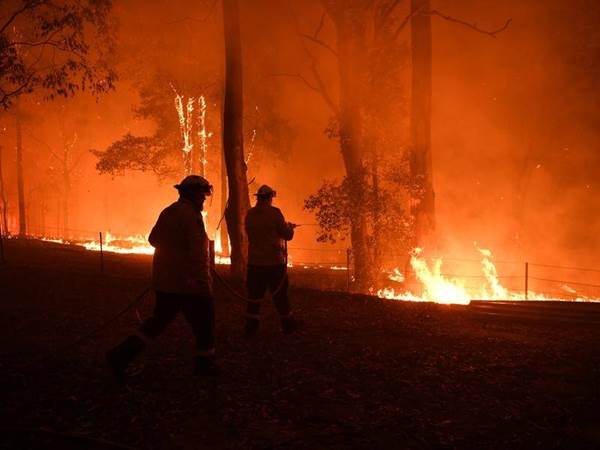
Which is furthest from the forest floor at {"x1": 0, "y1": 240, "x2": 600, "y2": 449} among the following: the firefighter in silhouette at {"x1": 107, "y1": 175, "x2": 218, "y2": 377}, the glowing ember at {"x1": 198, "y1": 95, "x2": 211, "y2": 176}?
the glowing ember at {"x1": 198, "y1": 95, "x2": 211, "y2": 176}

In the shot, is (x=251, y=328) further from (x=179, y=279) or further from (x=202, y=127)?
(x=202, y=127)

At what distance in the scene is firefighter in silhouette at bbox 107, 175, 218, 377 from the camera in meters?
5.19

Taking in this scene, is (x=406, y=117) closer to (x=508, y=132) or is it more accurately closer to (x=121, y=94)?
(x=508, y=132)

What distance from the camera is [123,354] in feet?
16.8

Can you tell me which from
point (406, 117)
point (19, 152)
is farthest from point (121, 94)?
point (406, 117)

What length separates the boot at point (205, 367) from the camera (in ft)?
17.8

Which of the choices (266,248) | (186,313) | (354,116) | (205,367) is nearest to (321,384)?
(205,367)

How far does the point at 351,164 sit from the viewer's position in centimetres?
1502

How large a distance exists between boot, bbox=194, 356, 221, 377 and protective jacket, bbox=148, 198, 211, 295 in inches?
26.6

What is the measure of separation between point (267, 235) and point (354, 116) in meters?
8.84

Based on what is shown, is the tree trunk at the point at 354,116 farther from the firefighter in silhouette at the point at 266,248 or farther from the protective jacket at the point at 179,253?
the protective jacket at the point at 179,253

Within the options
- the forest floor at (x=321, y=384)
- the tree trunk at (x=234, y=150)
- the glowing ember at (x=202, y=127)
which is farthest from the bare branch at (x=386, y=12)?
the glowing ember at (x=202, y=127)

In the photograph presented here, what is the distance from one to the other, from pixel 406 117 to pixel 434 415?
12546 millimetres

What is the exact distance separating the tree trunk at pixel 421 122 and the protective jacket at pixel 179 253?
10.2m
